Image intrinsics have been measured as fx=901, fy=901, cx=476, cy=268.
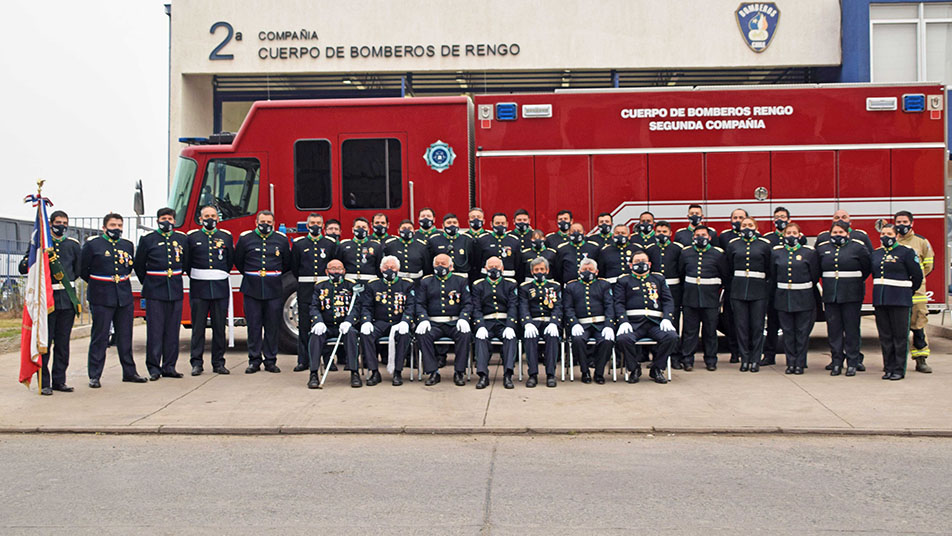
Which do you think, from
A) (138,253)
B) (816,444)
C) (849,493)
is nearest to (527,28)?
(138,253)

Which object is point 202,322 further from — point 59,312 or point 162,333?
point 59,312

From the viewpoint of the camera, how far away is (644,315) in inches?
386

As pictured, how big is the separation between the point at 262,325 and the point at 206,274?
88 centimetres

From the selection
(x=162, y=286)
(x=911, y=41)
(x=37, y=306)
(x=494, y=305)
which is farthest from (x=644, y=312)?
(x=911, y=41)

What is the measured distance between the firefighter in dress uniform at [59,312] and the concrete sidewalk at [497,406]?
0.23 meters

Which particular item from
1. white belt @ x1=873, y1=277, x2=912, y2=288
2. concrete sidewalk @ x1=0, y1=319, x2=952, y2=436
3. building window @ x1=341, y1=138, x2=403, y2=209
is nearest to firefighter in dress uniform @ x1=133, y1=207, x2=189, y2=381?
concrete sidewalk @ x1=0, y1=319, x2=952, y2=436

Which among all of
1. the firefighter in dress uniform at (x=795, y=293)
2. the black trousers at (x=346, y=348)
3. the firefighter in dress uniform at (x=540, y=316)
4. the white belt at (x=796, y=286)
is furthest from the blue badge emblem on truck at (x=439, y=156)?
the white belt at (x=796, y=286)

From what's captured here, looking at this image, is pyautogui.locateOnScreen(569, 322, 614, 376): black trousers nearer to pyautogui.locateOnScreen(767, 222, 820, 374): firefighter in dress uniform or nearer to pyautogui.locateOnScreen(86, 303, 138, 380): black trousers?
pyautogui.locateOnScreen(767, 222, 820, 374): firefighter in dress uniform

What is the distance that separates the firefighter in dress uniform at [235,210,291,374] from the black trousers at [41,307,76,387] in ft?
6.31

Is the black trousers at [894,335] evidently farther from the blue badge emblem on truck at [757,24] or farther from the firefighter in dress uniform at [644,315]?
the blue badge emblem on truck at [757,24]

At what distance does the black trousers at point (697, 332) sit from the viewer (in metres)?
10.6

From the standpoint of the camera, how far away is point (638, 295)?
987 cm

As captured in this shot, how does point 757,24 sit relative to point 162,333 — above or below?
above

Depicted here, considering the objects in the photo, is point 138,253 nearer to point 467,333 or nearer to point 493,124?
point 467,333
